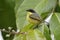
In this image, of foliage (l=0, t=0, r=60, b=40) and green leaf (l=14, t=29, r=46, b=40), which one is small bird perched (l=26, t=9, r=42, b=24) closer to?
foliage (l=0, t=0, r=60, b=40)

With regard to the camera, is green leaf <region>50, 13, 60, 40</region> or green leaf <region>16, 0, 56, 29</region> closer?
green leaf <region>50, 13, 60, 40</region>

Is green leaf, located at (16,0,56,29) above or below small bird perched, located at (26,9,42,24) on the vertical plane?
above

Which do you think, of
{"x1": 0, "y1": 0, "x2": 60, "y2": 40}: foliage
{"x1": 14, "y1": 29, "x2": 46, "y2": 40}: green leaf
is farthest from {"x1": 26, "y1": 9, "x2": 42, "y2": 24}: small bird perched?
{"x1": 14, "y1": 29, "x2": 46, "y2": 40}: green leaf

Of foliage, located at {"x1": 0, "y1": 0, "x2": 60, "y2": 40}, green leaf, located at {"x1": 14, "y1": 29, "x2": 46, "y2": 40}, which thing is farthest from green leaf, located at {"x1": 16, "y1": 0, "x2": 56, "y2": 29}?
green leaf, located at {"x1": 14, "y1": 29, "x2": 46, "y2": 40}

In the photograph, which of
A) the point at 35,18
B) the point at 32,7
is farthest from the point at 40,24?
the point at 35,18

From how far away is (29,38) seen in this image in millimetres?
1028

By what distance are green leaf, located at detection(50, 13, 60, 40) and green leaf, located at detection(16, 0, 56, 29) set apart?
0.20 feet

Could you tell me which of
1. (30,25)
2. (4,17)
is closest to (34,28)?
(30,25)

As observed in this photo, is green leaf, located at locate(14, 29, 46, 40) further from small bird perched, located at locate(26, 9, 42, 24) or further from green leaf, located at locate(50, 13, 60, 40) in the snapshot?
small bird perched, located at locate(26, 9, 42, 24)

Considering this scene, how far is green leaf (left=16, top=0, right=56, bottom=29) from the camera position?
1150mm

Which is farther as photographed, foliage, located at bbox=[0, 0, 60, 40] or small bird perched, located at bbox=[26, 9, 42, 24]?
small bird perched, located at bbox=[26, 9, 42, 24]

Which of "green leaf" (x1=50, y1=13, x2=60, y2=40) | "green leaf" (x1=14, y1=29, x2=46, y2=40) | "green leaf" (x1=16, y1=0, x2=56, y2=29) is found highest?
"green leaf" (x1=16, y1=0, x2=56, y2=29)

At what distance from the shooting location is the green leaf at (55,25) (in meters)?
1.03

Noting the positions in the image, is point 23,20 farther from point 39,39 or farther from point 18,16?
point 39,39
